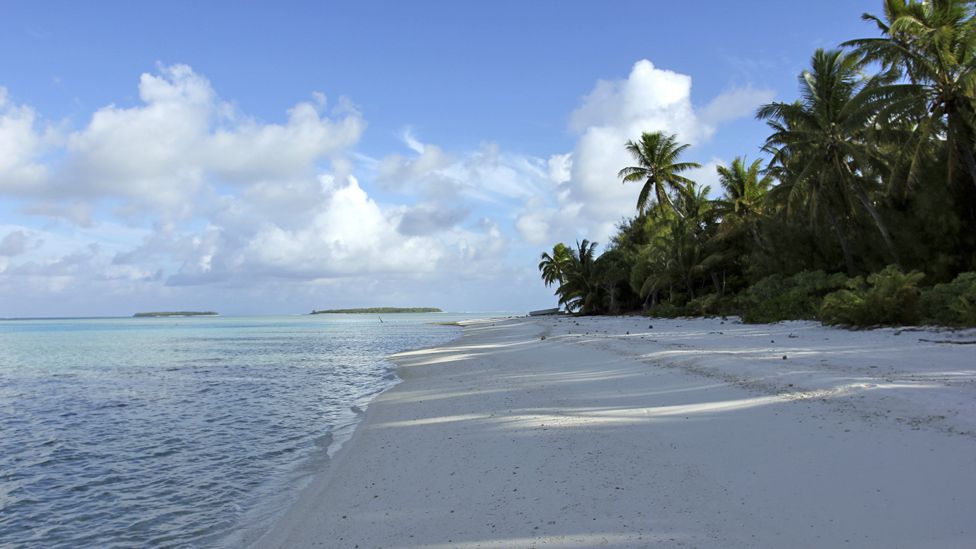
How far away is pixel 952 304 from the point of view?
42.0 ft

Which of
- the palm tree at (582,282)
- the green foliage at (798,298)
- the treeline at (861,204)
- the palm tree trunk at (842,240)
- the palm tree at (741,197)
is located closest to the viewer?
the treeline at (861,204)

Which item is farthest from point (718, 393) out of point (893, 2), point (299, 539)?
point (893, 2)

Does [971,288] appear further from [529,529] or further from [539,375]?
[529,529]

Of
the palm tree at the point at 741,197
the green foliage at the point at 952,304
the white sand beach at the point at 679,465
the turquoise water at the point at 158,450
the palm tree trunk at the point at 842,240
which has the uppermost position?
the palm tree at the point at 741,197

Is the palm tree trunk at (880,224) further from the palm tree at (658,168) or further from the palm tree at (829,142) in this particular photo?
the palm tree at (658,168)

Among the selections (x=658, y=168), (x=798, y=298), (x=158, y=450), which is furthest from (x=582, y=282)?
(x=158, y=450)

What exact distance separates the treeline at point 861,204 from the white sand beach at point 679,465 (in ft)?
30.2

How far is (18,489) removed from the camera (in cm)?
636

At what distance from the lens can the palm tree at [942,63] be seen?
17.6m

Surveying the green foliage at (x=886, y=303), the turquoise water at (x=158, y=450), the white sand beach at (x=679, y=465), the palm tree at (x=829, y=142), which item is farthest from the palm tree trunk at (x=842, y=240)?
the turquoise water at (x=158, y=450)

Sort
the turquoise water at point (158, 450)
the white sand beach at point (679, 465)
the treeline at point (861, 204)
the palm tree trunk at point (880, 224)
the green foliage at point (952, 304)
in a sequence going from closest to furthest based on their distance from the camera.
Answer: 1. the white sand beach at point (679, 465)
2. the turquoise water at point (158, 450)
3. the green foliage at point (952, 304)
4. the treeline at point (861, 204)
5. the palm tree trunk at point (880, 224)

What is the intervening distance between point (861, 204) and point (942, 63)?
26.0 feet

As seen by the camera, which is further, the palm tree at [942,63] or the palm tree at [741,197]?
the palm tree at [741,197]

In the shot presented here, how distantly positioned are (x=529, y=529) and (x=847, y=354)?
9.66 metres
